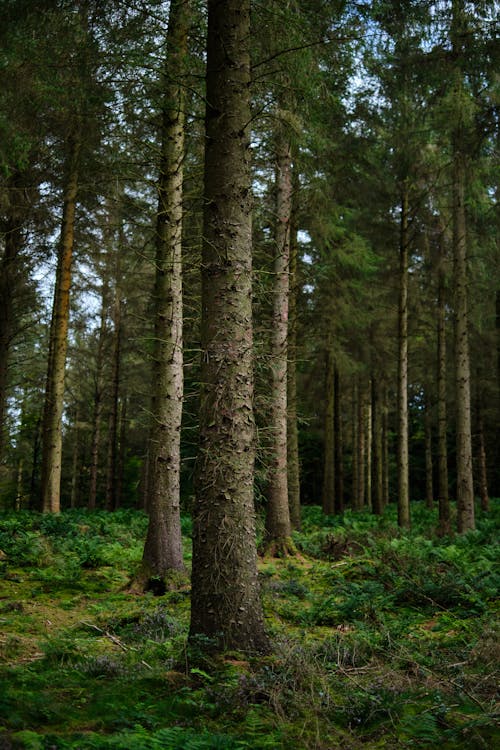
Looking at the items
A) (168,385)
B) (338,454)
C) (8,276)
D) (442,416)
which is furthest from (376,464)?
(168,385)

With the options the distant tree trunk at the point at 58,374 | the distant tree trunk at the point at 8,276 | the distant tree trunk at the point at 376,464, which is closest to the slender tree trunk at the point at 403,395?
the distant tree trunk at the point at 376,464

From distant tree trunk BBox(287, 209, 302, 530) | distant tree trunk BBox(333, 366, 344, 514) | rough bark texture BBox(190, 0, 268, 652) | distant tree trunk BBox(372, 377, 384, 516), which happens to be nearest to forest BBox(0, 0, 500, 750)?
rough bark texture BBox(190, 0, 268, 652)

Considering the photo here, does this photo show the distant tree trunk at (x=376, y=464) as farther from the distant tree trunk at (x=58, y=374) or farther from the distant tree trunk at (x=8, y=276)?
the distant tree trunk at (x=8, y=276)

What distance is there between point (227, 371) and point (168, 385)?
361 cm

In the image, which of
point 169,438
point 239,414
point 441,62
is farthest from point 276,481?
point 441,62

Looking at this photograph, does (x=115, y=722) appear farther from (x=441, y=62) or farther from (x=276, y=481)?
(x=441, y=62)

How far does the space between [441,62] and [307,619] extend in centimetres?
994

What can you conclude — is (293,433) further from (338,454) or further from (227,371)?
(227,371)

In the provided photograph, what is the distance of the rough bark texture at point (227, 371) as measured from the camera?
4406 mm

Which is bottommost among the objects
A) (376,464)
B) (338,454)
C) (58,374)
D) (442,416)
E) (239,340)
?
(376,464)

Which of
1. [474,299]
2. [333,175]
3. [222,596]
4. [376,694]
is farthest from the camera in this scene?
[474,299]

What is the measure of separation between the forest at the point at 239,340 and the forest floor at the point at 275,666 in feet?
0.09

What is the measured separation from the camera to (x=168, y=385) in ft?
26.8

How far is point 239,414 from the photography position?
15.3 ft
